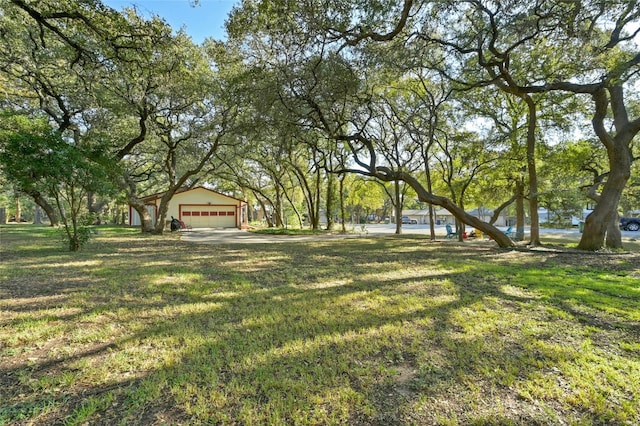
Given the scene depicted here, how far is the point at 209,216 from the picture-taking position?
2580cm

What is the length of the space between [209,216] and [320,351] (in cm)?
2467

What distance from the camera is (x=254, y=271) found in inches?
266

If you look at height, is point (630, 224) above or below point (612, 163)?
below

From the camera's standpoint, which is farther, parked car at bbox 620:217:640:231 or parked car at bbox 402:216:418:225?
parked car at bbox 402:216:418:225

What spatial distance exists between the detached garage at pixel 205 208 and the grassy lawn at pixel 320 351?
65.5 feet

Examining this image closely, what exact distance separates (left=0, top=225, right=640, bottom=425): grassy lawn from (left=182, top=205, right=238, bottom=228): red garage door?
65.7ft

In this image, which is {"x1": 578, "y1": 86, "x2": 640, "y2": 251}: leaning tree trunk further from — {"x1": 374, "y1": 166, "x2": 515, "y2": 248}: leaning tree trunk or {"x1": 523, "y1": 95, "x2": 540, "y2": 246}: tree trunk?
{"x1": 374, "y1": 166, "x2": 515, "y2": 248}: leaning tree trunk

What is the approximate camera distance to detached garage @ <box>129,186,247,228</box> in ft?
81.6

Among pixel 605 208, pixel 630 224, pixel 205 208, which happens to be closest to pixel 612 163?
pixel 605 208

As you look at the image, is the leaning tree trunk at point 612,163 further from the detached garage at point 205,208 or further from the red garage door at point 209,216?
the red garage door at point 209,216

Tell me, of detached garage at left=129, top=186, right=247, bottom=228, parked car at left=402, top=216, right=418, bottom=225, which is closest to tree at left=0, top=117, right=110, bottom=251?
detached garage at left=129, top=186, right=247, bottom=228

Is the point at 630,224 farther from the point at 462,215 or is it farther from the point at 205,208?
the point at 205,208

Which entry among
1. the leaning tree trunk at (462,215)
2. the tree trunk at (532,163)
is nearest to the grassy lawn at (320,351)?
the leaning tree trunk at (462,215)

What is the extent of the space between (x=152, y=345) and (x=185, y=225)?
23384 mm
